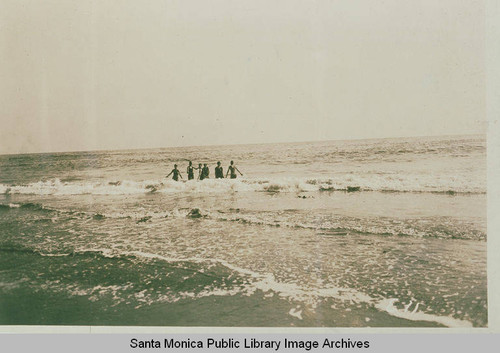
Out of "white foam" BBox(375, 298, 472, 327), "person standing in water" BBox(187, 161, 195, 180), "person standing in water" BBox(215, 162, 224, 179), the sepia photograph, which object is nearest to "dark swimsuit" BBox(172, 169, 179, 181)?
"person standing in water" BBox(187, 161, 195, 180)

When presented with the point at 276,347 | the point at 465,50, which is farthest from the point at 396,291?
the point at 465,50

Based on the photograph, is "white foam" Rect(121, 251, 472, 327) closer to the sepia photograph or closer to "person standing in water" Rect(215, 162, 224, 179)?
the sepia photograph

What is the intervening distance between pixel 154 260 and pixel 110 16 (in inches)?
99.2

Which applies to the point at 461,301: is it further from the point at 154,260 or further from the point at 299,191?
the point at 154,260

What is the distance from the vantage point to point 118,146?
13.5ft

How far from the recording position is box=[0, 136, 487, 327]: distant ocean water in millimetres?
3088

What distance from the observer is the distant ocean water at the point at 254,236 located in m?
3.09

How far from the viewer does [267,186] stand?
4.37m

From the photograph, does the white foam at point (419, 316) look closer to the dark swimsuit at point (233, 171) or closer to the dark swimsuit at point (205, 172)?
the dark swimsuit at point (233, 171)

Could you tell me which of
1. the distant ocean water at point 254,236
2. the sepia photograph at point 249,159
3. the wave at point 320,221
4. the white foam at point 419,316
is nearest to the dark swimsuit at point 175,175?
the distant ocean water at point 254,236

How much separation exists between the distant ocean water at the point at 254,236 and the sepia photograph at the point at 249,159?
2 centimetres

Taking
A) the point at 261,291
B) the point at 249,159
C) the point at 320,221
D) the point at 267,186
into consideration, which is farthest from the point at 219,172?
the point at 261,291

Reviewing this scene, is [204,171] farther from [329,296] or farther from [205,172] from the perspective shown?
[329,296]

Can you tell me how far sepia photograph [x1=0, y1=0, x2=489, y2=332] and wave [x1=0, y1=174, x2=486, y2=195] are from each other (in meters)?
0.02
